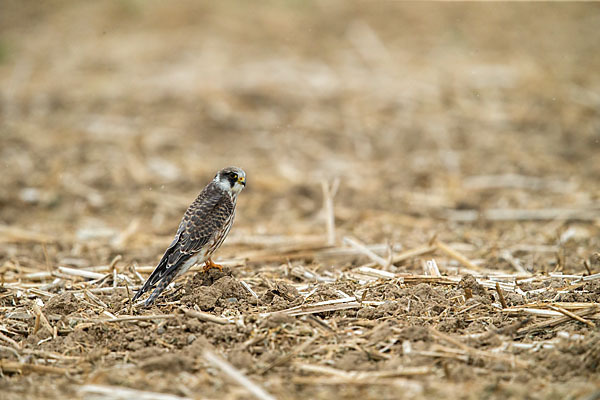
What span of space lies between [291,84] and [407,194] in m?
4.54

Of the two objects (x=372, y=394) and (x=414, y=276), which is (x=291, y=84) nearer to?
(x=414, y=276)

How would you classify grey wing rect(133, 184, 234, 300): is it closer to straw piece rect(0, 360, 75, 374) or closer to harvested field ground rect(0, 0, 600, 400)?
harvested field ground rect(0, 0, 600, 400)

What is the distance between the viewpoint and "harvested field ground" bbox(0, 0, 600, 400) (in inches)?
163

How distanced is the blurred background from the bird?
1.59 m

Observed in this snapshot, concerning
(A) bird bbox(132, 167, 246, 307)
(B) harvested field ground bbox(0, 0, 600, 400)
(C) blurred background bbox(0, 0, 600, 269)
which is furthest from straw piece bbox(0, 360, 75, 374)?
(C) blurred background bbox(0, 0, 600, 269)

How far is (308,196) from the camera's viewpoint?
933 cm

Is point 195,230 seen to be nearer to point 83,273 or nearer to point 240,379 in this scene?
point 83,273

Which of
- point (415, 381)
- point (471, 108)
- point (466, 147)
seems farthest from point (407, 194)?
point (415, 381)

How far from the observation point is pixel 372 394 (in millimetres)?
3725

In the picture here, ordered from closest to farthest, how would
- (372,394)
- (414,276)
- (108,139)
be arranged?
(372,394) → (414,276) → (108,139)

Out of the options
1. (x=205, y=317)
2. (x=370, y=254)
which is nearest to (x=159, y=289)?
(x=205, y=317)

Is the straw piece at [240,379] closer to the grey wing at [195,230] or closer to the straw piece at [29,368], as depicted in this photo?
the straw piece at [29,368]

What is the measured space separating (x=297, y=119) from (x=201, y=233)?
681 cm

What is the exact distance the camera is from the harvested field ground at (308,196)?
4.13 m
